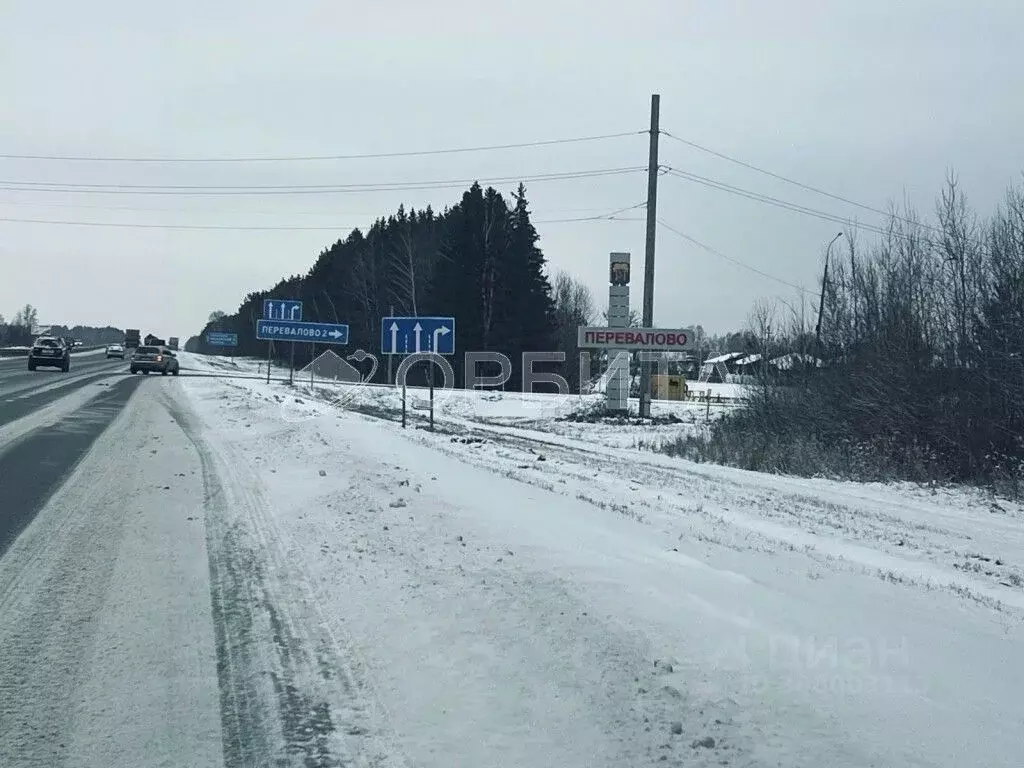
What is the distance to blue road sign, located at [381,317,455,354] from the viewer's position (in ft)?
75.3

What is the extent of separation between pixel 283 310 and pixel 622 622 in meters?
42.7

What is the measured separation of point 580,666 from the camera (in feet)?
18.0

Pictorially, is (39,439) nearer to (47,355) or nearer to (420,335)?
(420,335)

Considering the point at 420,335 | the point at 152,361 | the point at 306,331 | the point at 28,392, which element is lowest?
the point at 28,392

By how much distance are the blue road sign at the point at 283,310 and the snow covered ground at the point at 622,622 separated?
34035 mm

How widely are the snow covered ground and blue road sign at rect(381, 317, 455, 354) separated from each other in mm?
9422

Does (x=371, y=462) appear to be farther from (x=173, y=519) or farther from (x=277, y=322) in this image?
(x=277, y=322)

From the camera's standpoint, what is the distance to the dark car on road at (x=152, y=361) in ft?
195

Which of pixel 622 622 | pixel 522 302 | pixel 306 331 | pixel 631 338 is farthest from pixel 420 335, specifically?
pixel 522 302

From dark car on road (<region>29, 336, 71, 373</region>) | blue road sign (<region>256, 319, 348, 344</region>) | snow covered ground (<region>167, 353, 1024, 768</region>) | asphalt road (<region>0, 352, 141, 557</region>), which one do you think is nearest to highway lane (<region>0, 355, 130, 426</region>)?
asphalt road (<region>0, 352, 141, 557</region>)

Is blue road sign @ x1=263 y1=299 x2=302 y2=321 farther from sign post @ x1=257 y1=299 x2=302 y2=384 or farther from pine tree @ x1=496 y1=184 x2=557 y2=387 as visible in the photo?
pine tree @ x1=496 y1=184 x2=557 y2=387

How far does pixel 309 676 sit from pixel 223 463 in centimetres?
1124

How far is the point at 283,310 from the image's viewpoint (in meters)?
46.5

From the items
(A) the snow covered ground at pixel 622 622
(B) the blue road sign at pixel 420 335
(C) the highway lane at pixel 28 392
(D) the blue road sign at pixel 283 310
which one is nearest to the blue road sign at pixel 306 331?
(D) the blue road sign at pixel 283 310
